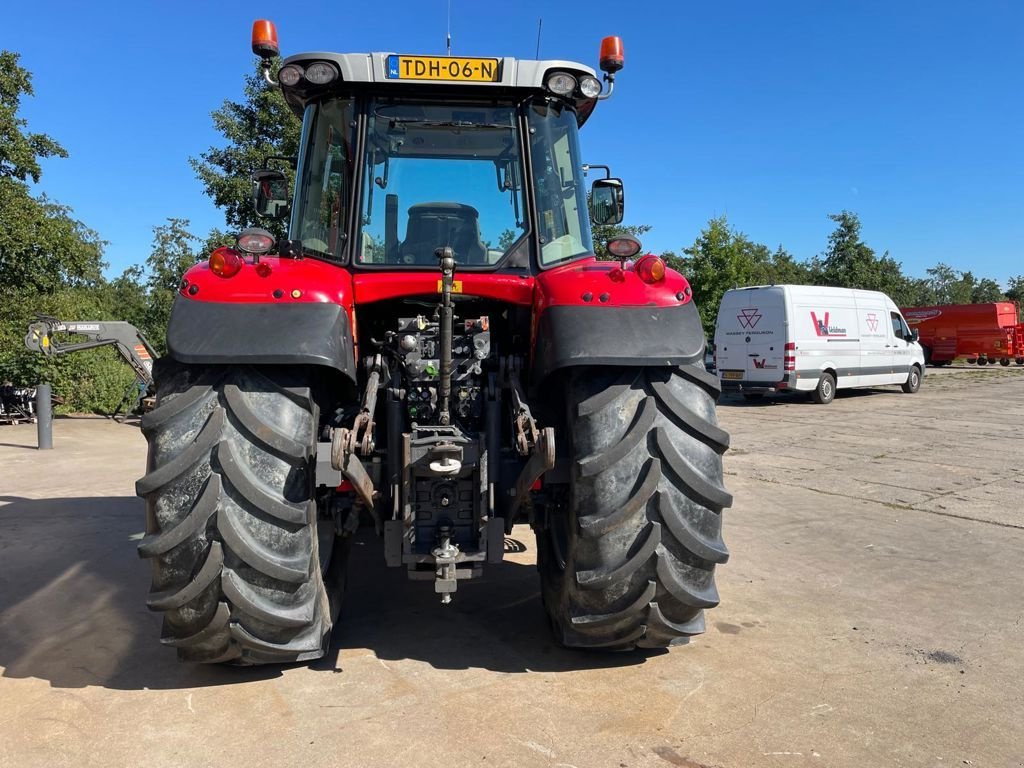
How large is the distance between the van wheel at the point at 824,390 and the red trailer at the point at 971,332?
15886 millimetres

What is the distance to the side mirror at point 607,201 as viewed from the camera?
472 cm

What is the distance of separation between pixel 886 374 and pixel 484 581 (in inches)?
686

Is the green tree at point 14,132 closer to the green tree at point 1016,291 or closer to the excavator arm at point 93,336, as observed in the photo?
the excavator arm at point 93,336

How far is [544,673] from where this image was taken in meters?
3.46

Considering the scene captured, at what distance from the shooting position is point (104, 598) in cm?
455

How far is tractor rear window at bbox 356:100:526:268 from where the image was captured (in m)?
3.87

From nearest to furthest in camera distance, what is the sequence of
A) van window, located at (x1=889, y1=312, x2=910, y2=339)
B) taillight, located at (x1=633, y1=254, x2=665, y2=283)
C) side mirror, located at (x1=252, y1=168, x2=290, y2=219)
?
taillight, located at (x1=633, y1=254, x2=665, y2=283), side mirror, located at (x1=252, y1=168, x2=290, y2=219), van window, located at (x1=889, y1=312, x2=910, y2=339)

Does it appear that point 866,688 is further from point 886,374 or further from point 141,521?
point 886,374

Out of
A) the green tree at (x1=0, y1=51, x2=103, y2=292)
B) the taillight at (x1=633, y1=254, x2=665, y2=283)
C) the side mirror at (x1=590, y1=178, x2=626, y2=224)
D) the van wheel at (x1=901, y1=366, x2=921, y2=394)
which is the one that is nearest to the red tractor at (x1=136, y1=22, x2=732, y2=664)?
the taillight at (x1=633, y1=254, x2=665, y2=283)

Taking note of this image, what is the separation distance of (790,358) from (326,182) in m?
14.3

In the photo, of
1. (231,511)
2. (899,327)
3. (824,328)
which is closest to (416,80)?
(231,511)

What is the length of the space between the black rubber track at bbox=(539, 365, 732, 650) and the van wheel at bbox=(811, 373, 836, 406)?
15.2 m

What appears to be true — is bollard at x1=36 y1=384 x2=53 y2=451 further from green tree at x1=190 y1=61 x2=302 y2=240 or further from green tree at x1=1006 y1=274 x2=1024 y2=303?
green tree at x1=1006 y1=274 x2=1024 y2=303

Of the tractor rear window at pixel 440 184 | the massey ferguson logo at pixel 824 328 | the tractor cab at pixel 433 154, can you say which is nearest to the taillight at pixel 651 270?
the tractor cab at pixel 433 154
